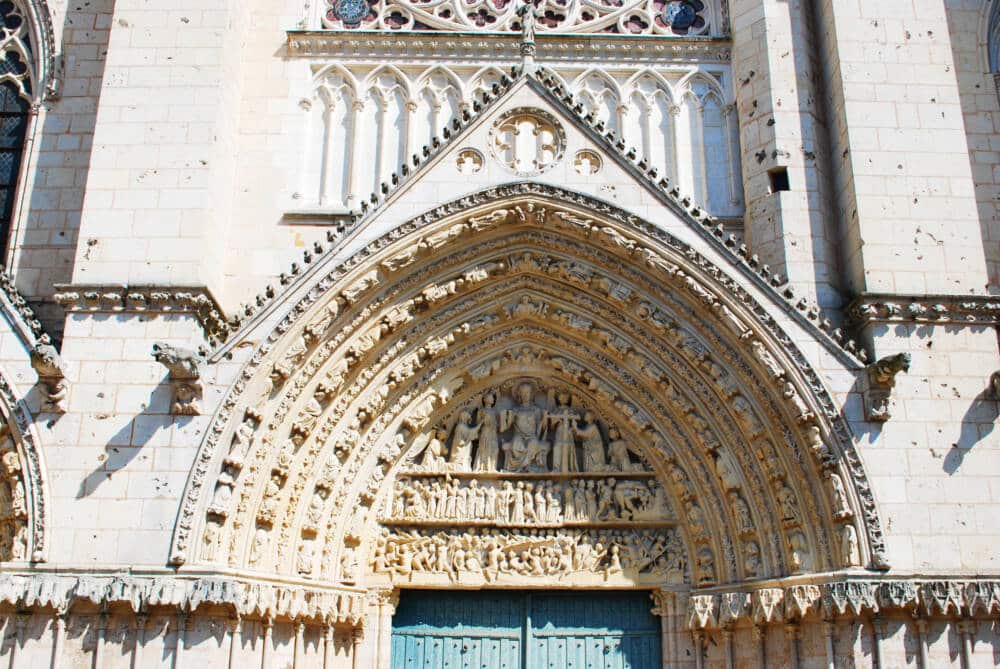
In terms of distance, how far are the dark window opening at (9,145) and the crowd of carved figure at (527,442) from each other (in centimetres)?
544

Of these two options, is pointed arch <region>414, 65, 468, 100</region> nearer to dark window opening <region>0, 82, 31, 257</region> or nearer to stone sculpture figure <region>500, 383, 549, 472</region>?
stone sculpture figure <region>500, 383, 549, 472</region>

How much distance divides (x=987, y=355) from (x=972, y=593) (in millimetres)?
2323

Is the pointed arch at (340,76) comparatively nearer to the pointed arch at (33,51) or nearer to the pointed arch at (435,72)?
the pointed arch at (435,72)

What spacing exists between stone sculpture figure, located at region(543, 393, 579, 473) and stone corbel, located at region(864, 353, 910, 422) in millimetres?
3127

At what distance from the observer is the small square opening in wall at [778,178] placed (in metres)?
11.1

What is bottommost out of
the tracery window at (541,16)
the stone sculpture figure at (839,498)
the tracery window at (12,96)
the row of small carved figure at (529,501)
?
the stone sculpture figure at (839,498)

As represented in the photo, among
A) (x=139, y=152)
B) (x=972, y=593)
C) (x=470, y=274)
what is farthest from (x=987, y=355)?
(x=139, y=152)

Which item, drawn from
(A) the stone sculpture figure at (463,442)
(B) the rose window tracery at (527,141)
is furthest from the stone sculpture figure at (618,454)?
(B) the rose window tracery at (527,141)

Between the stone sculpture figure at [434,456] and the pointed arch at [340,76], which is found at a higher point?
the pointed arch at [340,76]

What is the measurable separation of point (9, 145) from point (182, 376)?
4.55 meters

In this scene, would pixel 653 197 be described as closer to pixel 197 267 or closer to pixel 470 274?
pixel 470 274

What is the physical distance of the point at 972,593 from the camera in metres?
8.88

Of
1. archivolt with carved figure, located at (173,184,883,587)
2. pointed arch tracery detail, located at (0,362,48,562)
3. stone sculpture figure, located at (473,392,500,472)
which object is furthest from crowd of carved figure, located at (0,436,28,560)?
stone sculpture figure, located at (473,392,500,472)

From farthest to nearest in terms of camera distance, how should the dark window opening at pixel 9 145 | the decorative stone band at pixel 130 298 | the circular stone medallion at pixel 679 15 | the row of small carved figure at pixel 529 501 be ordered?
the circular stone medallion at pixel 679 15 < the dark window opening at pixel 9 145 < the row of small carved figure at pixel 529 501 < the decorative stone band at pixel 130 298
